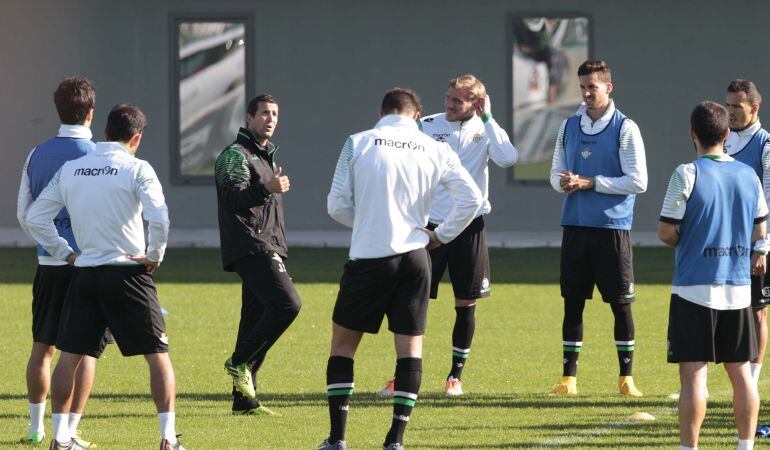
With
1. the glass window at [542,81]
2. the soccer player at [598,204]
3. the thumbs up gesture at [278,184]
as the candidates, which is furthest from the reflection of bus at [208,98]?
the thumbs up gesture at [278,184]

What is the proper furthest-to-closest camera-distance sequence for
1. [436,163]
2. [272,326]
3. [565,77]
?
[565,77], [272,326], [436,163]

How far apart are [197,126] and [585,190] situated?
1304 cm

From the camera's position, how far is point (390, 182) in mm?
7141

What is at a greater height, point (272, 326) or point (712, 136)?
point (712, 136)

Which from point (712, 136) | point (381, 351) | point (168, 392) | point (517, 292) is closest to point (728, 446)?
point (712, 136)

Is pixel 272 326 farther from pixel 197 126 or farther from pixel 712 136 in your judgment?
pixel 197 126

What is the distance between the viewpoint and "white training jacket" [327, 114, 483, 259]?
23.5 feet

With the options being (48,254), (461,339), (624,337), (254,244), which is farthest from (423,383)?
(48,254)

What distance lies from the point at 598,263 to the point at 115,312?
11.7ft

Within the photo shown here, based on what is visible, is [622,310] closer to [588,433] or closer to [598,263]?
[598,263]

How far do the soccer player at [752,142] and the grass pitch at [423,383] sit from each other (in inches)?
27.7

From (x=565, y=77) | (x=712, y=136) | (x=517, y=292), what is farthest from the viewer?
(x=565, y=77)

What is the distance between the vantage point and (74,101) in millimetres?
7422

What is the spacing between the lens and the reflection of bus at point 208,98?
21281 mm
